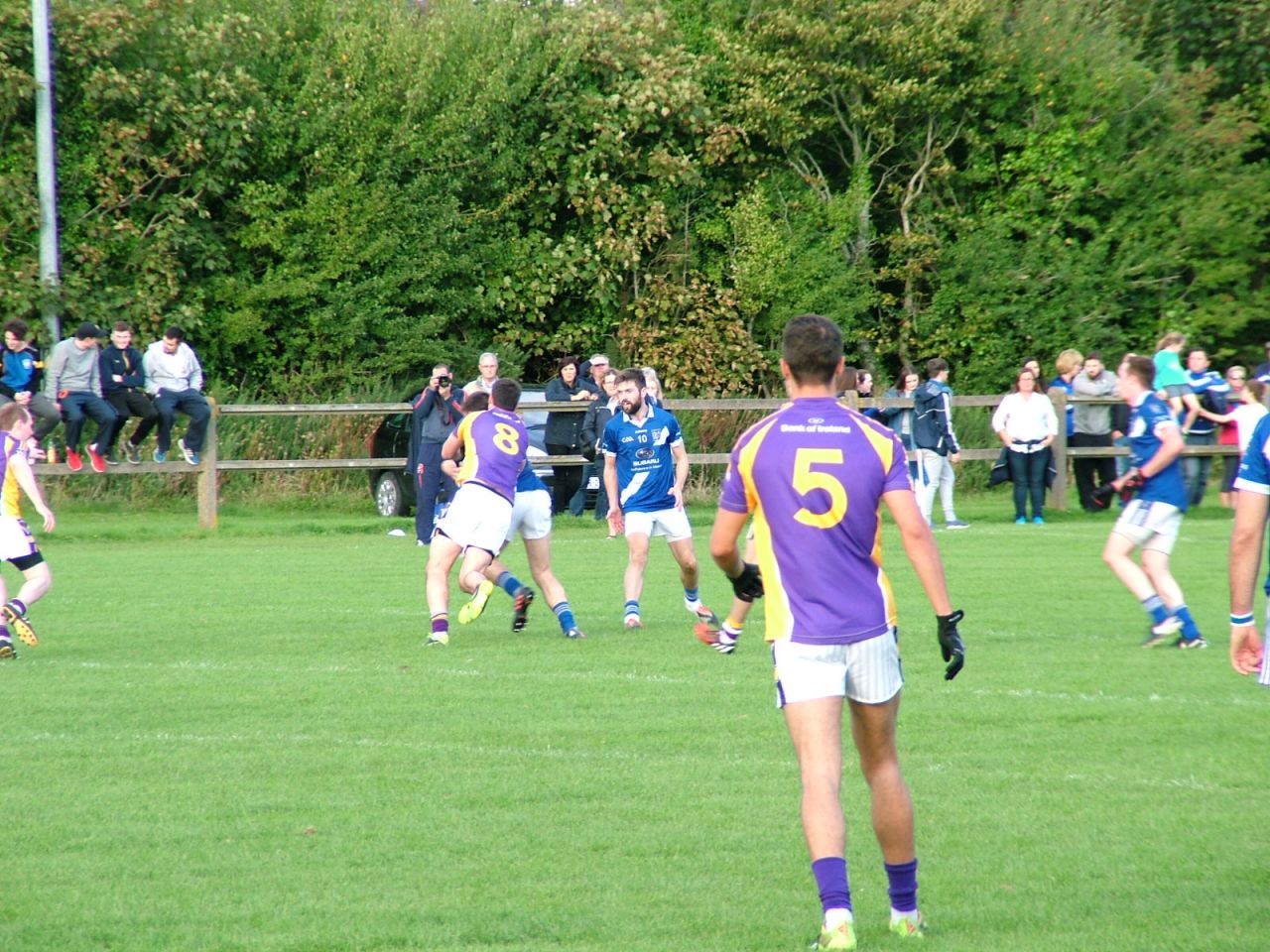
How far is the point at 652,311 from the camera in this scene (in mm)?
31344

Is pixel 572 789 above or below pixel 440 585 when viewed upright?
below

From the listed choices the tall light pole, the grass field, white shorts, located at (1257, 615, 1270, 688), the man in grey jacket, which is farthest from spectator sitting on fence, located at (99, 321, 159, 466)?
white shorts, located at (1257, 615, 1270, 688)

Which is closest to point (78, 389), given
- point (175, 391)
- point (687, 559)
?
point (175, 391)

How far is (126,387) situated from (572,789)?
15468 millimetres

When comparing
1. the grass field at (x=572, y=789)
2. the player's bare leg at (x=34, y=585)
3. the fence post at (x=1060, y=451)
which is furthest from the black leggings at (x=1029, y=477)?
the player's bare leg at (x=34, y=585)

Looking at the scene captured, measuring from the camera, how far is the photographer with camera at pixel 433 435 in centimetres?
1964

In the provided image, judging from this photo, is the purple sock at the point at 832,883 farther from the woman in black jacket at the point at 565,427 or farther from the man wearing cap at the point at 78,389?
the woman in black jacket at the point at 565,427

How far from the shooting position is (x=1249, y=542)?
219 inches

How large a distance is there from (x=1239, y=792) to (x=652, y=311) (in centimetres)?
2463

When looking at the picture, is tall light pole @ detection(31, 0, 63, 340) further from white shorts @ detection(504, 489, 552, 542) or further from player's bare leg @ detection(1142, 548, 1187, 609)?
player's bare leg @ detection(1142, 548, 1187, 609)

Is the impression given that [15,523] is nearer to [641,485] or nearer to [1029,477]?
[641,485]

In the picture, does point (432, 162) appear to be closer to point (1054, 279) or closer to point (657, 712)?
point (1054, 279)

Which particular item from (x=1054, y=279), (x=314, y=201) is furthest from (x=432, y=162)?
(x=1054, y=279)

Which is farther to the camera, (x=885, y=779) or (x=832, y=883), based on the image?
(x=885, y=779)
